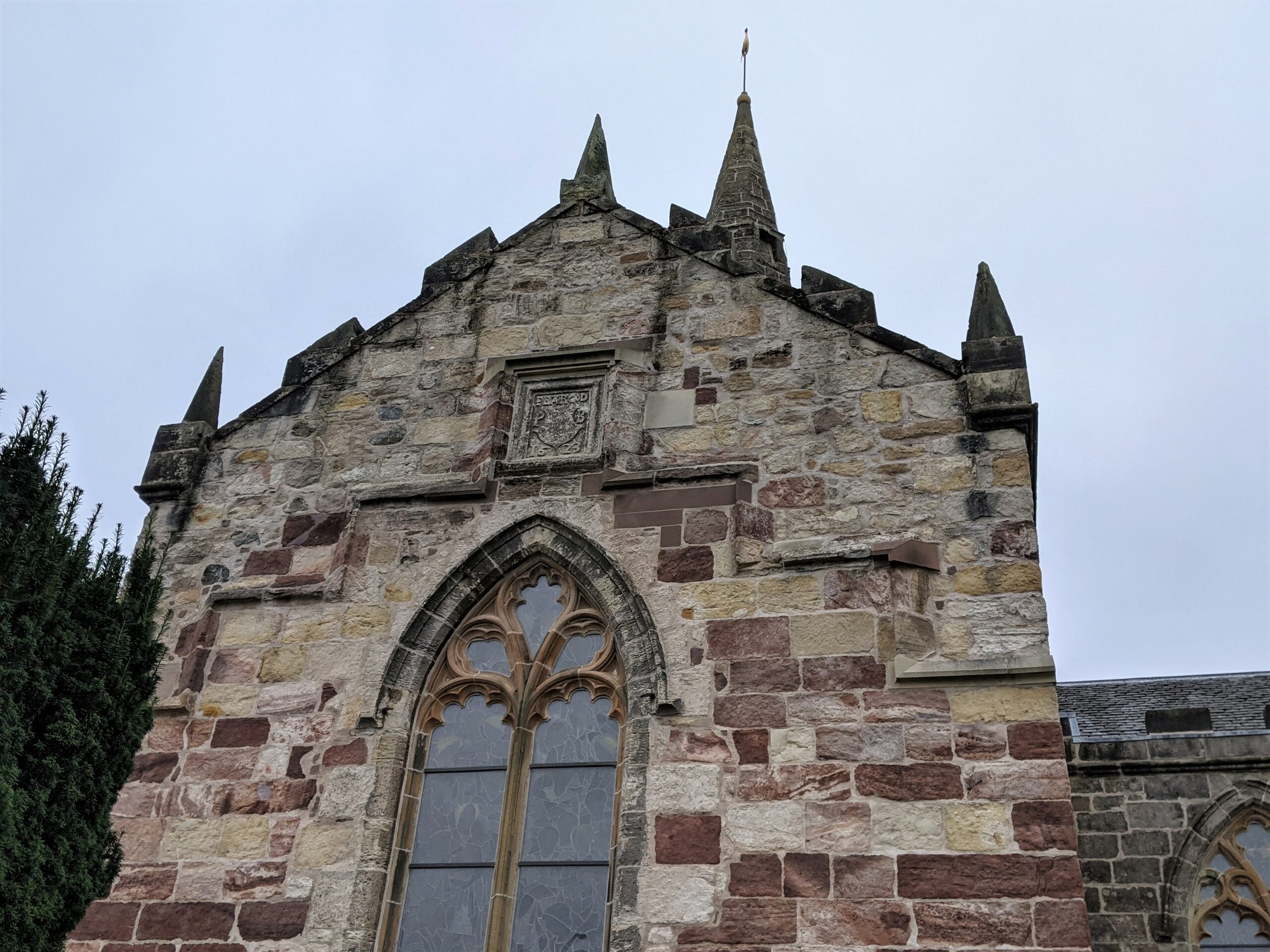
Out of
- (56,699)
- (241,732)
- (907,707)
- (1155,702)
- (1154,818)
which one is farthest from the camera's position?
(1155,702)

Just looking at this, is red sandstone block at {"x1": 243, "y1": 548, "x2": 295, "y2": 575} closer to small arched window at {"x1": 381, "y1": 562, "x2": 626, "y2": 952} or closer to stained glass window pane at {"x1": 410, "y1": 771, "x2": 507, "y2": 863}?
small arched window at {"x1": 381, "y1": 562, "x2": 626, "y2": 952}

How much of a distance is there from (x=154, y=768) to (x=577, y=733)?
2.78 metres

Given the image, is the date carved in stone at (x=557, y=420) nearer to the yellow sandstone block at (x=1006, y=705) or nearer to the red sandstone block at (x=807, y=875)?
the yellow sandstone block at (x=1006, y=705)

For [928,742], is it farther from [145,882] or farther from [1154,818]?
[145,882]

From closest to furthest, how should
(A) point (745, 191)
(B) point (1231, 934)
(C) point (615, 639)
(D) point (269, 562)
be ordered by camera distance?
(C) point (615, 639), (D) point (269, 562), (B) point (1231, 934), (A) point (745, 191)

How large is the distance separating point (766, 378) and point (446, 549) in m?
2.49

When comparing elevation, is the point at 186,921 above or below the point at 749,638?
below

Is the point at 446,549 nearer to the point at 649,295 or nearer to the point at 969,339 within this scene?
the point at 649,295

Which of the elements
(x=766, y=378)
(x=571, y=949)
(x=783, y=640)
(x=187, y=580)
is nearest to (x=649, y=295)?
(x=766, y=378)

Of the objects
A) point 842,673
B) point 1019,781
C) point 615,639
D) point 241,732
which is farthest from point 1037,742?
point 241,732

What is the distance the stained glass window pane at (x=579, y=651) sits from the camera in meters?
8.34

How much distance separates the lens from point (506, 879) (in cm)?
767

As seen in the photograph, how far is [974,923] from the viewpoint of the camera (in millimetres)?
6676

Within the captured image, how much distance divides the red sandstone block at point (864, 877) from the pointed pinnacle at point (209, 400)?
19.4 ft
